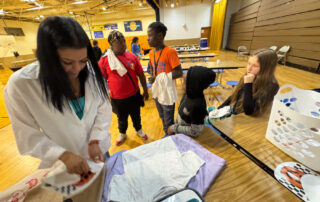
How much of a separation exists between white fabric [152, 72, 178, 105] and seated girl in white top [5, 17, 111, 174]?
896 mm

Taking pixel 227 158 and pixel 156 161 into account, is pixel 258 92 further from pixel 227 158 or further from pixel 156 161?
pixel 156 161

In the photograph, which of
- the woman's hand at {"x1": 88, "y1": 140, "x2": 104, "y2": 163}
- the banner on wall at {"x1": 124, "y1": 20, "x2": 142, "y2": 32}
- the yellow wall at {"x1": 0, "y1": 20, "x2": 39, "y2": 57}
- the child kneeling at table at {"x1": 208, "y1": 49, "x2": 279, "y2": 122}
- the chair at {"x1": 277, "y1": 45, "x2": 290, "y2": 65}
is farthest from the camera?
the banner on wall at {"x1": 124, "y1": 20, "x2": 142, "y2": 32}

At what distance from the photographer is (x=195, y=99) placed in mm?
962

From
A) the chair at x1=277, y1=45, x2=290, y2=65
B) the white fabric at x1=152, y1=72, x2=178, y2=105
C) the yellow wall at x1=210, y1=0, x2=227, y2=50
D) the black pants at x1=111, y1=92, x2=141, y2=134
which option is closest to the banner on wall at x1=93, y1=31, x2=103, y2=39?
the yellow wall at x1=210, y1=0, x2=227, y2=50

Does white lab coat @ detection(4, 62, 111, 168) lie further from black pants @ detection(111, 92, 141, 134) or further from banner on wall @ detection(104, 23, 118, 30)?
banner on wall @ detection(104, 23, 118, 30)

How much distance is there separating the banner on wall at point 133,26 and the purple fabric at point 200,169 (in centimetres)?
1266

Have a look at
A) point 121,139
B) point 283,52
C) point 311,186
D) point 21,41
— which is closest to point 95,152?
point 311,186

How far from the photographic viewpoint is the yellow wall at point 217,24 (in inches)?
367

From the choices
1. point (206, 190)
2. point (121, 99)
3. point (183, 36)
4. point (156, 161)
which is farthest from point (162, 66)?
point (183, 36)

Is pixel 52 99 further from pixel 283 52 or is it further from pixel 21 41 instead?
pixel 21 41

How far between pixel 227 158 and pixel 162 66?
1.12m

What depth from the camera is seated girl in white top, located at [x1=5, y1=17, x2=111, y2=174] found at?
1.64 ft

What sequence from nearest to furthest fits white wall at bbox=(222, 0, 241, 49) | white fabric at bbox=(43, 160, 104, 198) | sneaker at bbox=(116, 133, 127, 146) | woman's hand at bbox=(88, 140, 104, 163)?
white fabric at bbox=(43, 160, 104, 198) < woman's hand at bbox=(88, 140, 104, 163) < sneaker at bbox=(116, 133, 127, 146) < white wall at bbox=(222, 0, 241, 49)

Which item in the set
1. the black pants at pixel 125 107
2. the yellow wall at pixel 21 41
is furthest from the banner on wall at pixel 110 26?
the black pants at pixel 125 107
